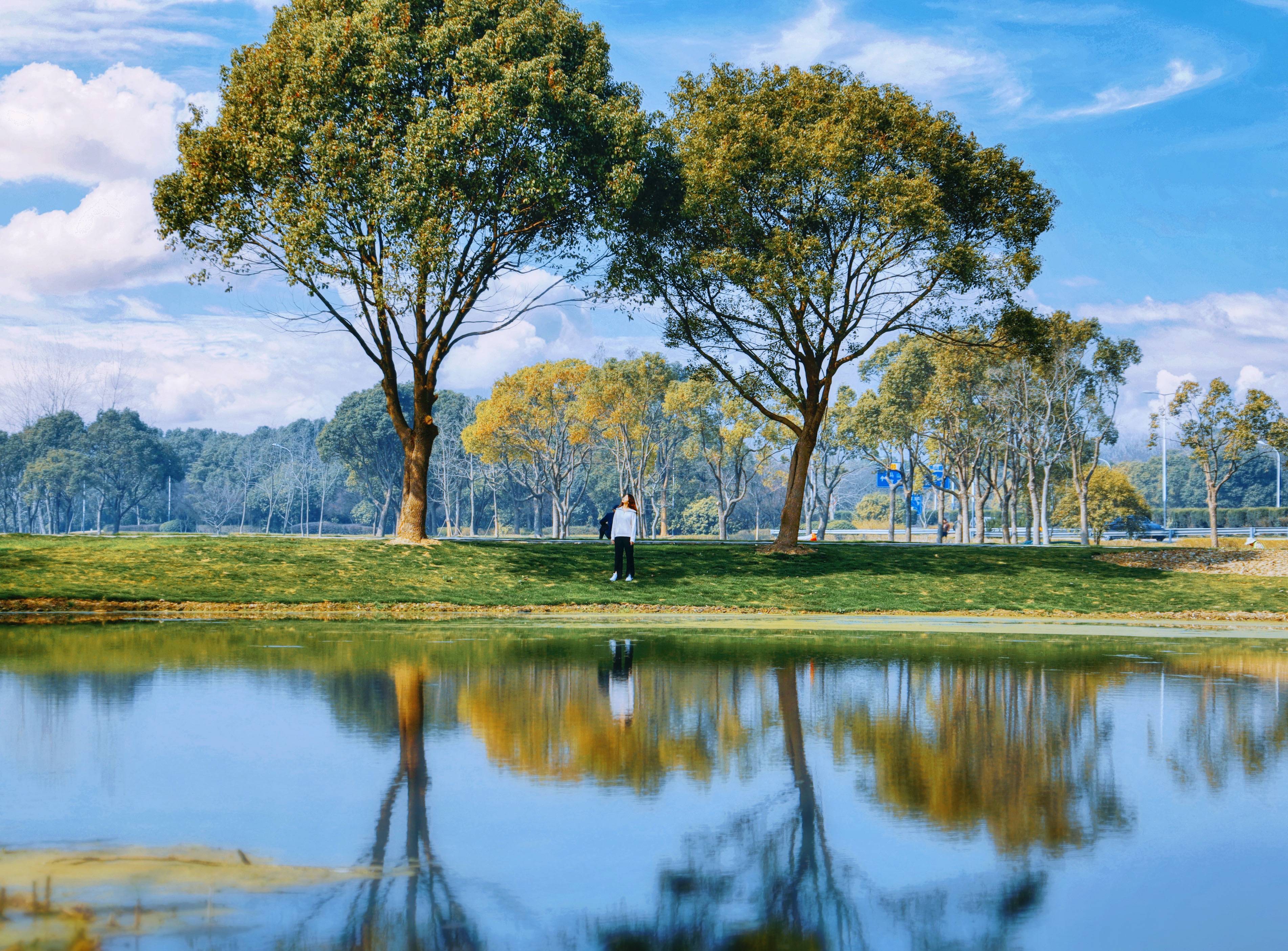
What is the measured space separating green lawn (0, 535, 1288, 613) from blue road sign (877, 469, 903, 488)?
131 feet

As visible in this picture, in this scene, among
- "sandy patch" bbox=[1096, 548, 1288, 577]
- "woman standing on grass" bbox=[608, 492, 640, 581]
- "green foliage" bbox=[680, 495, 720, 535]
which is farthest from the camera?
"green foliage" bbox=[680, 495, 720, 535]

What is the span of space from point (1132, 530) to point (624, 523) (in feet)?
225

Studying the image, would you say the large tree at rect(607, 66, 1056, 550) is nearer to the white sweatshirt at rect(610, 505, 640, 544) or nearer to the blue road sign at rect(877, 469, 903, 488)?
the white sweatshirt at rect(610, 505, 640, 544)

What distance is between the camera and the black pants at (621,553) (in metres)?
24.7

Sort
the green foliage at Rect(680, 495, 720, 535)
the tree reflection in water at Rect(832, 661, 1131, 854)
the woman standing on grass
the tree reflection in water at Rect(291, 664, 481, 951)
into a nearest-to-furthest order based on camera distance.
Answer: the tree reflection in water at Rect(291, 664, 481, 951) → the tree reflection in water at Rect(832, 661, 1131, 854) → the woman standing on grass → the green foliage at Rect(680, 495, 720, 535)

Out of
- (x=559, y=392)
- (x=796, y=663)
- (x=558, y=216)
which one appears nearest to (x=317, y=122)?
(x=558, y=216)

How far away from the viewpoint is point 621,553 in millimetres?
24953

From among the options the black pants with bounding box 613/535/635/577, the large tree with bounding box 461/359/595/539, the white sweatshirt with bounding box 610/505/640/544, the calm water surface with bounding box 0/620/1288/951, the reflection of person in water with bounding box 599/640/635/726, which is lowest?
the reflection of person in water with bounding box 599/640/635/726

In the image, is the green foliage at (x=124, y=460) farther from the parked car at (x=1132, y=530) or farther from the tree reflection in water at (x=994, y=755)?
the tree reflection in water at (x=994, y=755)

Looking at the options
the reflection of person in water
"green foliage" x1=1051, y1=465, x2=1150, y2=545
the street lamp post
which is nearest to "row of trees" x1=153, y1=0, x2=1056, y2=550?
the reflection of person in water

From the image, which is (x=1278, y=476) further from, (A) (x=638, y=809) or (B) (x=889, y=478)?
(A) (x=638, y=809)

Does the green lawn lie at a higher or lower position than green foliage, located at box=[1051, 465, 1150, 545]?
lower

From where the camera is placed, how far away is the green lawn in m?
22.2

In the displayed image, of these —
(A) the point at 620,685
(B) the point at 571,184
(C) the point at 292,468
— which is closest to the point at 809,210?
(B) the point at 571,184
